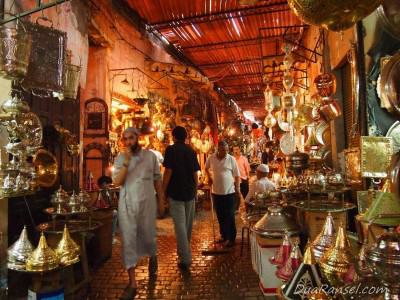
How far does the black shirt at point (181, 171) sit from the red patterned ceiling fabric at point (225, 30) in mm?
3143

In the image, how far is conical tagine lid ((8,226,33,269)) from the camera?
3.10 m

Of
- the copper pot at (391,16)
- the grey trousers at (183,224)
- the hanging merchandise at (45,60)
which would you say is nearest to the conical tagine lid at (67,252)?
the hanging merchandise at (45,60)

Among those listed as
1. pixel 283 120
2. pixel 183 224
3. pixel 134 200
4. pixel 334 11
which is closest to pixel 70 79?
pixel 134 200

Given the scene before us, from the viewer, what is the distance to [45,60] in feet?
12.1

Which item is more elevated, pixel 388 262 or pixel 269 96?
pixel 269 96

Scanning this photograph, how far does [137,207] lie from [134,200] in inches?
3.7

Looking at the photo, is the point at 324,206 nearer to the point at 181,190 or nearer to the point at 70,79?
the point at 181,190

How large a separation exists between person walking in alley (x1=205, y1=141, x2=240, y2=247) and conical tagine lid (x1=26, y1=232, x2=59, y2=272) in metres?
3.45

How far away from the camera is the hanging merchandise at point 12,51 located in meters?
2.86

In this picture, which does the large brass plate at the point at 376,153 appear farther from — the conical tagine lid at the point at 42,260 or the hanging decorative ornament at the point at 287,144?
the hanging decorative ornament at the point at 287,144

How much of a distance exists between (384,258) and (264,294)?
2495 millimetres

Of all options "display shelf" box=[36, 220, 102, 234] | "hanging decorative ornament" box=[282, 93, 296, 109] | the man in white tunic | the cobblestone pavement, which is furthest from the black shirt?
"hanging decorative ornament" box=[282, 93, 296, 109]

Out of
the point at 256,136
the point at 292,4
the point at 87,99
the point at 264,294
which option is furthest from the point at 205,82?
the point at 256,136

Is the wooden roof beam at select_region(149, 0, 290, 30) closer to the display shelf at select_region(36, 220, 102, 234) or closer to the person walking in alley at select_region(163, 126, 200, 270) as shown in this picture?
the person walking in alley at select_region(163, 126, 200, 270)
